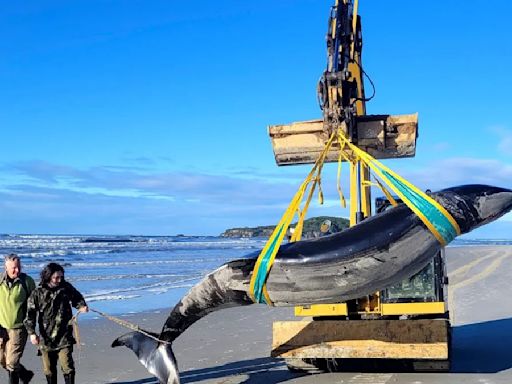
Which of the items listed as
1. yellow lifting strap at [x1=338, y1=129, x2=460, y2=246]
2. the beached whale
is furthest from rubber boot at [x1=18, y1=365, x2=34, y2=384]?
yellow lifting strap at [x1=338, y1=129, x2=460, y2=246]

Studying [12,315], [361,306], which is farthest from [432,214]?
[12,315]

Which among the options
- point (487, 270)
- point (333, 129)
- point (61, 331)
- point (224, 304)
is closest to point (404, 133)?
point (333, 129)

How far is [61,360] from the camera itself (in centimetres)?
786

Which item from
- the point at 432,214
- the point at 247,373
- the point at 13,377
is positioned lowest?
the point at 247,373

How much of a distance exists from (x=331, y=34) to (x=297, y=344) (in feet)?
13.4

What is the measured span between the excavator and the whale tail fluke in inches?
87.0

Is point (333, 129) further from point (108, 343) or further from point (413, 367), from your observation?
point (108, 343)

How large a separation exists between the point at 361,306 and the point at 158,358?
10.8ft

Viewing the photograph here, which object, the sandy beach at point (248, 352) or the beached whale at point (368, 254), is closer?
the beached whale at point (368, 254)

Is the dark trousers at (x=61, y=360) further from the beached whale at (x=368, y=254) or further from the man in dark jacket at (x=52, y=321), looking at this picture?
the beached whale at (x=368, y=254)

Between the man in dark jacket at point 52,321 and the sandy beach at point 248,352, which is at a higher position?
the man in dark jacket at point 52,321

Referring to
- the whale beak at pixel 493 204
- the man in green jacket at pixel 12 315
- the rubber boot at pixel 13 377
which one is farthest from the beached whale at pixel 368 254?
the rubber boot at pixel 13 377

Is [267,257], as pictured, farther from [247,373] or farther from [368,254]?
[247,373]

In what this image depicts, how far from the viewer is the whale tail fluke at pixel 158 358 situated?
7258 mm
